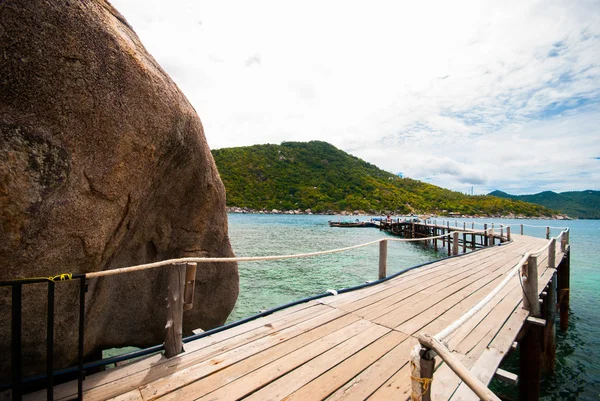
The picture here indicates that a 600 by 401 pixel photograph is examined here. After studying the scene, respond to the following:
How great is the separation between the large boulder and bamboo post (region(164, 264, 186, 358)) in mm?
762

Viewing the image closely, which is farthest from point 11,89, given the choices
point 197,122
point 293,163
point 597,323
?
point 293,163

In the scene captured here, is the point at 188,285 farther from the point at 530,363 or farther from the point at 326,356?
the point at 530,363

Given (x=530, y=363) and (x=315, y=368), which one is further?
(x=530, y=363)

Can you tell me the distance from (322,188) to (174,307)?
365 feet

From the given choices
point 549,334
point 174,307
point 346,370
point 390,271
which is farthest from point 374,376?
point 390,271

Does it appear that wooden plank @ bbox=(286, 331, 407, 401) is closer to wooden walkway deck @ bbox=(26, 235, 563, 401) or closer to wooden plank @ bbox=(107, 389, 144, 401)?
wooden walkway deck @ bbox=(26, 235, 563, 401)

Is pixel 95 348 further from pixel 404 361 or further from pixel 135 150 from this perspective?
pixel 404 361

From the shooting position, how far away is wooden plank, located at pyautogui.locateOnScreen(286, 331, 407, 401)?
9.20ft

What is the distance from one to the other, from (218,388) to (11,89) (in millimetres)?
3030

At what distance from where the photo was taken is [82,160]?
2.79 meters

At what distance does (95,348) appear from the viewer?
3.72 m

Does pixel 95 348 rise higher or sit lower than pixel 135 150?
lower

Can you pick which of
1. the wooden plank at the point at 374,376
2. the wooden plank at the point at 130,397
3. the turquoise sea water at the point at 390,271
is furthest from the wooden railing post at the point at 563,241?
the wooden plank at the point at 130,397

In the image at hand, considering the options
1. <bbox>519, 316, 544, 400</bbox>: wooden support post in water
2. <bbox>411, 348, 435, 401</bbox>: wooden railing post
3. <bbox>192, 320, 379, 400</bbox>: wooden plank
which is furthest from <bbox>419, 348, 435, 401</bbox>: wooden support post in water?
<bbox>519, 316, 544, 400</bbox>: wooden support post in water
